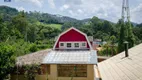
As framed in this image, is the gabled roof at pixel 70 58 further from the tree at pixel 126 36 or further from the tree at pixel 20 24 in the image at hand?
the tree at pixel 20 24

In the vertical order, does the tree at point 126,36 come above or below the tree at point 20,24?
below

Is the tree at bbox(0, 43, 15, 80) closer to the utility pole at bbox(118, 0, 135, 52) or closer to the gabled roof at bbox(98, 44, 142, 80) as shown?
the gabled roof at bbox(98, 44, 142, 80)

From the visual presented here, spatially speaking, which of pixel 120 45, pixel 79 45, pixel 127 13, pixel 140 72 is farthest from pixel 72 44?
pixel 140 72

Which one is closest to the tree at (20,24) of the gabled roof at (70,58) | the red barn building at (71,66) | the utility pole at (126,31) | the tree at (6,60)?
the utility pole at (126,31)

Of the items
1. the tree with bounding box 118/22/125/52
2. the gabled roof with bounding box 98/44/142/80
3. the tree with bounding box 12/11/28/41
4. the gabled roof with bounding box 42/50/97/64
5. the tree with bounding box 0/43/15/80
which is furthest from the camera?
the tree with bounding box 12/11/28/41

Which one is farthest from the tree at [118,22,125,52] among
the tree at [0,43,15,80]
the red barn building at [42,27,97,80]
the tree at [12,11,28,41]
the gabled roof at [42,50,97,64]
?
the tree at [12,11,28,41]

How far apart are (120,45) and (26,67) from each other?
79.7 feet

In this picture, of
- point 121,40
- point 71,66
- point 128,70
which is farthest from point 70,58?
point 121,40

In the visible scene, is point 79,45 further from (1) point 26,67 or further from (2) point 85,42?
(1) point 26,67

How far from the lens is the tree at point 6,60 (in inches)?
→ 773

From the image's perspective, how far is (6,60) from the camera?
1992 centimetres

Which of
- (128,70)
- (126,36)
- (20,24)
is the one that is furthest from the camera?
(20,24)

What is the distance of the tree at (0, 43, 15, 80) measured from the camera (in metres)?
19.6

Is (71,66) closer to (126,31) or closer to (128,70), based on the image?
(128,70)
